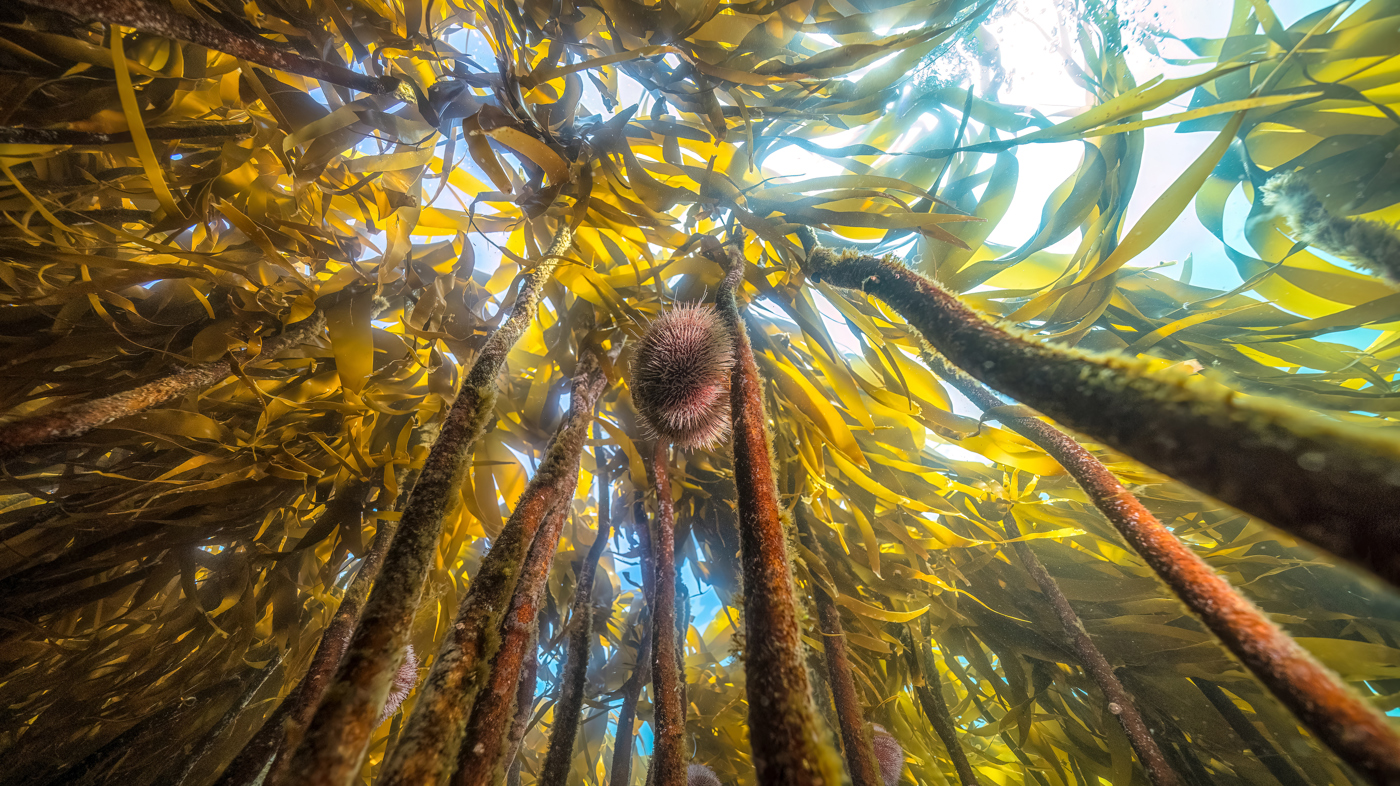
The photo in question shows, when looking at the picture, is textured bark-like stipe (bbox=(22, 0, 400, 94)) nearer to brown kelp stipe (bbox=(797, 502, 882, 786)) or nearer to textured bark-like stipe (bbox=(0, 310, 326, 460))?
textured bark-like stipe (bbox=(0, 310, 326, 460))

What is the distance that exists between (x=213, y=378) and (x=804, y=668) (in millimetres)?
2187

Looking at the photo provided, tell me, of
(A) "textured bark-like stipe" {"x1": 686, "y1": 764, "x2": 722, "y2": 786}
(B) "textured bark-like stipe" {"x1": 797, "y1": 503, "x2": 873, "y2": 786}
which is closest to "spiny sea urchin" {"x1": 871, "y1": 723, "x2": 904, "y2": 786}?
(B) "textured bark-like stipe" {"x1": 797, "y1": 503, "x2": 873, "y2": 786}

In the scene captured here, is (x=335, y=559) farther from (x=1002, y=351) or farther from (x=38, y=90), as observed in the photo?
(x=1002, y=351)

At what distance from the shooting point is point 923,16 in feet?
6.15

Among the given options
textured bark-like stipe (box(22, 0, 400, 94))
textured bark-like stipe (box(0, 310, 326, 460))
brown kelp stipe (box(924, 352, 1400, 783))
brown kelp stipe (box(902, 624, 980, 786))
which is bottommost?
brown kelp stipe (box(924, 352, 1400, 783))

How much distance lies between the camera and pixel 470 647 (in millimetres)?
859

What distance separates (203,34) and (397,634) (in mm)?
1617

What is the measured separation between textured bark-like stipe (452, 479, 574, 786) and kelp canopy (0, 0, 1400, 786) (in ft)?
0.07

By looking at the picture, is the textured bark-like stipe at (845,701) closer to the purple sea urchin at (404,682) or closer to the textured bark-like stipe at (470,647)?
the textured bark-like stipe at (470,647)

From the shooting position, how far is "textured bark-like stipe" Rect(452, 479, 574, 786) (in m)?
0.86

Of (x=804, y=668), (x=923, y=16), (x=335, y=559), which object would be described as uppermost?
(x=923, y=16)

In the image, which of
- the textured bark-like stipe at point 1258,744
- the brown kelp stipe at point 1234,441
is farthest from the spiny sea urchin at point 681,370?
the textured bark-like stipe at point 1258,744

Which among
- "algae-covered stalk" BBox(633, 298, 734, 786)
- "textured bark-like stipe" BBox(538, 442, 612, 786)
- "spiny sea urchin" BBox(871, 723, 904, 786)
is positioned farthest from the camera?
"spiny sea urchin" BBox(871, 723, 904, 786)

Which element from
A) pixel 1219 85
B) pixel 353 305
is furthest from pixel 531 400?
pixel 1219 85
